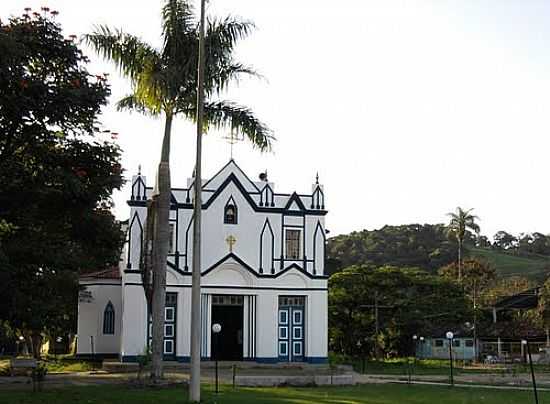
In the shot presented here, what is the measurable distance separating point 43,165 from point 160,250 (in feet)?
21.1

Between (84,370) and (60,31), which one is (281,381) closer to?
(84,370)

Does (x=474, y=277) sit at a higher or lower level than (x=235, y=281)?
higher

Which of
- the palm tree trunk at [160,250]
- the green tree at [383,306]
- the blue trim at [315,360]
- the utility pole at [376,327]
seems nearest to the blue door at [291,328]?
the blue trim at [315,360]

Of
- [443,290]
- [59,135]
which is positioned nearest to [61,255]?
[59,135]

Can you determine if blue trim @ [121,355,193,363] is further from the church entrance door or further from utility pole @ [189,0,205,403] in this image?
utility pole @ [189,0,205,403]

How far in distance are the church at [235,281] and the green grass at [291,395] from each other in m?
12.1

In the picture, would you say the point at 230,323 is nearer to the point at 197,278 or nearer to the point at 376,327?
the point at 376,327

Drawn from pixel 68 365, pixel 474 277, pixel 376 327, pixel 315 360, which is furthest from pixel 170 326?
pixel 474 277

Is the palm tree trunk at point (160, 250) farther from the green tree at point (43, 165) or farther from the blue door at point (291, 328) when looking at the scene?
the blue door at point (291, 328)

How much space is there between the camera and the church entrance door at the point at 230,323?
4038 centimetres

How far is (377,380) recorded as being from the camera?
32656mm

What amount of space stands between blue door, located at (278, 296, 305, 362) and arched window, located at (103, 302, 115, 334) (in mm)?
8649

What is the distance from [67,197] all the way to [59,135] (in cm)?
152

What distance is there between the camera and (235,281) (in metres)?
40.2
